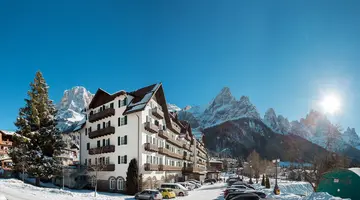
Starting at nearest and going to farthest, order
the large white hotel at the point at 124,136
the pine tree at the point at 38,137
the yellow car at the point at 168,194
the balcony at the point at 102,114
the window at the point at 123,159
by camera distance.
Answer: the yellow car at the point at 168,194 < the pine tree at the point at 38,137 < the large white hotel at the point at 124,136 < the window at the point at 123,159 < the balcony at the point at 102,114

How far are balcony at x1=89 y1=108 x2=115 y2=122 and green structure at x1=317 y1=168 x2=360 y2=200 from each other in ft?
106

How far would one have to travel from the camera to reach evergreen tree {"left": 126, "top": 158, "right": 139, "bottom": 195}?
41438 millimetres

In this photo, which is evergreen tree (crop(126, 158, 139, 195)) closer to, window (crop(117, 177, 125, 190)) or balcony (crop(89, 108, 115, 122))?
window (crop(117, 177, 125, 190))

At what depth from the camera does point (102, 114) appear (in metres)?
49.6

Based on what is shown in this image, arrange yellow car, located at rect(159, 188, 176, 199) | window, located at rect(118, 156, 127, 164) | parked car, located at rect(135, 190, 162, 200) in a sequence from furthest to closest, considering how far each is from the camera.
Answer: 1. window, located at rect(118, 156, 127, 164)
2. yellow car, located at rect(159, 188, 176, 199)
3. parked car, located at rect(135, 190, 162, 200)

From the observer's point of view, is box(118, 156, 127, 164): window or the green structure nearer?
the green structure

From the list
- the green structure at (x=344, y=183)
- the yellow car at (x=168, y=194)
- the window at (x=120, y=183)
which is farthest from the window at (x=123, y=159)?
the green structure at (x=344, y=183)

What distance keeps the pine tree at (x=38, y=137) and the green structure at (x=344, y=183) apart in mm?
37978

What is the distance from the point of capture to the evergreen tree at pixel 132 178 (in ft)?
136

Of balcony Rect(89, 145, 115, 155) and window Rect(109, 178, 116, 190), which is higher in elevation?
balcony Rect(89, 145, 115, 155)

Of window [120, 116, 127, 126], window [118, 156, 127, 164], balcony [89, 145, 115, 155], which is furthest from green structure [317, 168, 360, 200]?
balcony [89, 145, 115, 155]

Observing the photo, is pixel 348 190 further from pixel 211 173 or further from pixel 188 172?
pixel 211 173

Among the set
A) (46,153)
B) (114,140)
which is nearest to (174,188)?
(114,140)

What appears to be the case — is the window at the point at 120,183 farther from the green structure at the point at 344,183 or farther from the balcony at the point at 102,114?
the green structure at the point at 344,183
